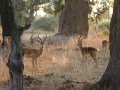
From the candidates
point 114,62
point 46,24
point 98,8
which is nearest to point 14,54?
point 114,62

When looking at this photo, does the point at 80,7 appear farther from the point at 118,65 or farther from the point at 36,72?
the point at 118,65

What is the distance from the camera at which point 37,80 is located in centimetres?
1040

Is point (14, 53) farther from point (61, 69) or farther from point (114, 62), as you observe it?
point (61, 69)

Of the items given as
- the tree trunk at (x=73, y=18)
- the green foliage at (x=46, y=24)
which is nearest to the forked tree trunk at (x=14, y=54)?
the tree trunk at (x=73, y=18)

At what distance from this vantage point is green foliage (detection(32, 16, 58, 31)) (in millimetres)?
40969

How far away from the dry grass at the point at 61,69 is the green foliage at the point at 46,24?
23851 mm

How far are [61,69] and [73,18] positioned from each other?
10.1 metres

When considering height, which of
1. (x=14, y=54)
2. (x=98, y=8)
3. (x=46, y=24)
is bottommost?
(x=14, y=54)

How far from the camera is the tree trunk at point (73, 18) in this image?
22250 millimetres

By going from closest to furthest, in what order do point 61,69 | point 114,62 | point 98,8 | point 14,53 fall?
point 14,53
point 114,62
point 61,69
point 98,8

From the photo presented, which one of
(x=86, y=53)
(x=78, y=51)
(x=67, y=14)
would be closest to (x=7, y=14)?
(x=86, y=53)

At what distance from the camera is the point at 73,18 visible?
22.4 metres

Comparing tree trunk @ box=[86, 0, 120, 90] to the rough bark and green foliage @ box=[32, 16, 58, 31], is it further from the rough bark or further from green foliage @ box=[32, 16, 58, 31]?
green foliage @ box=[32, 16, 58, 31]

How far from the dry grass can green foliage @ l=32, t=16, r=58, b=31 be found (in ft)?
78.2
